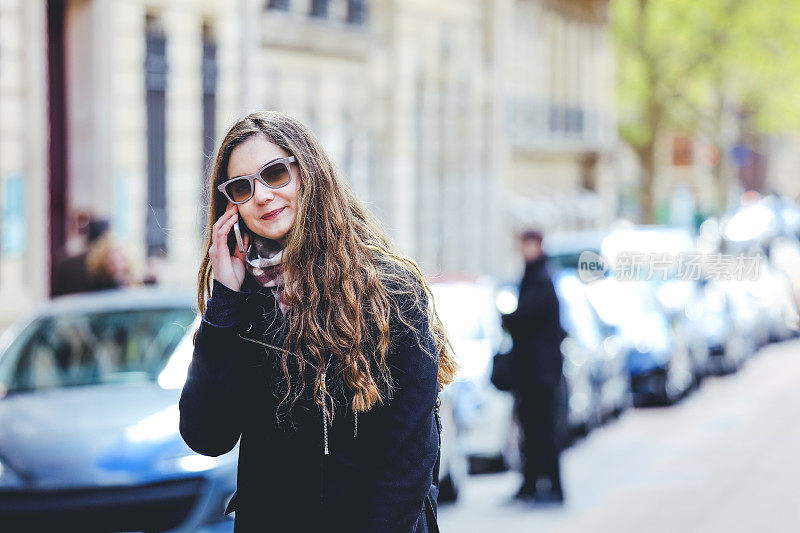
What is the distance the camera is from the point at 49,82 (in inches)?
612

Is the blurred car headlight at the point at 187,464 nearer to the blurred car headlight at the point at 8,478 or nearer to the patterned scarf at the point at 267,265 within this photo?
the blurred car headlight at the point at 8,478

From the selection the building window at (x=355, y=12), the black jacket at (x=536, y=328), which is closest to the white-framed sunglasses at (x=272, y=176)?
the black jacket at (x=536, y=328)

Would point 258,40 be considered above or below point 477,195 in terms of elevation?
above

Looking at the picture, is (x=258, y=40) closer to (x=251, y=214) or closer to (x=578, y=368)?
(x=578, y=368)

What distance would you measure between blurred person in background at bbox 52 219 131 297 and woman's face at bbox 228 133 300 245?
8715mm

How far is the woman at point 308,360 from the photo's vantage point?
274 cm

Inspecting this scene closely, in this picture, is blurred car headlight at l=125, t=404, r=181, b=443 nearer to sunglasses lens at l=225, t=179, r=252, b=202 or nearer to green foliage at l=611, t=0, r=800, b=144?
sunglasses lens at l=225, t=179, r=252, b=202

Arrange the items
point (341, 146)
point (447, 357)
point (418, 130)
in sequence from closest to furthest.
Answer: point (447, 357)
point (341, 146)
point (418, 130)

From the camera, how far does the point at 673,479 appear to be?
34.8 feet

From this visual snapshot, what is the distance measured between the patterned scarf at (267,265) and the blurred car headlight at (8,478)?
369 cm

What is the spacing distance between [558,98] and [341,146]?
528 inches

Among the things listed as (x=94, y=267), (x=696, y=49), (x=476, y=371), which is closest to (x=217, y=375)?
(x=476, y=371)

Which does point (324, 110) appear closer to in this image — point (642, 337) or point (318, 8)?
point (318, 8)

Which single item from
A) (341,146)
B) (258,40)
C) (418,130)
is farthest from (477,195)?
(258,40)
